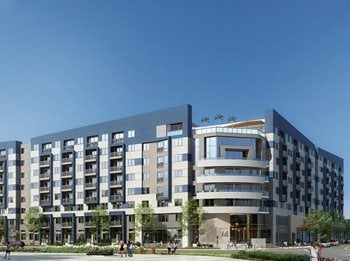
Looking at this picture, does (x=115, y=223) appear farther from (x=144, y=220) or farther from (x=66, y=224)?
(x=66, y=224)

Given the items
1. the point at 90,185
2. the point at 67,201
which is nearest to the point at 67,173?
the point at 67,201

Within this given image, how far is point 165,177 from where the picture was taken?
372 feet

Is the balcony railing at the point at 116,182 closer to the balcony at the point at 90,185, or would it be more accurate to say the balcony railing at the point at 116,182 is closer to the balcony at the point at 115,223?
the balcony at the point at 90,185

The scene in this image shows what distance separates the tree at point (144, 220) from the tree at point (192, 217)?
8580mm

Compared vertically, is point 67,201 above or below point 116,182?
below

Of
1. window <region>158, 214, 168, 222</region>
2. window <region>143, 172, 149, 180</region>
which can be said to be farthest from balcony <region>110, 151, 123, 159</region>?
window <region>158, 214, 168, 222</region>

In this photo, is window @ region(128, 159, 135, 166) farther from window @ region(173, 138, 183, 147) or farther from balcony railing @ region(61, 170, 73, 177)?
balcony railing @ region(61, 170, 73, 177)

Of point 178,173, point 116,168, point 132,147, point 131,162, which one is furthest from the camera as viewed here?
point 116,168

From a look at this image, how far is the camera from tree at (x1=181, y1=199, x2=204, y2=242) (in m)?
104

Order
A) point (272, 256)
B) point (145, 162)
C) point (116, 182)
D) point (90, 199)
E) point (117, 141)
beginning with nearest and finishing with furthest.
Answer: point (272, 256) → point (145, 162) → point (116, 182) → point (117, 141) → point (90, 199)

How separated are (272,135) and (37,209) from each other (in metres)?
60.4

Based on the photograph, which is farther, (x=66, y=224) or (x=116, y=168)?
(x=66, y=224)

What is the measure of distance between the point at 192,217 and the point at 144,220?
40.2 ft

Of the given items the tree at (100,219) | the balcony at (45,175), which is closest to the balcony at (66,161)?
the balcony at (45,175)
